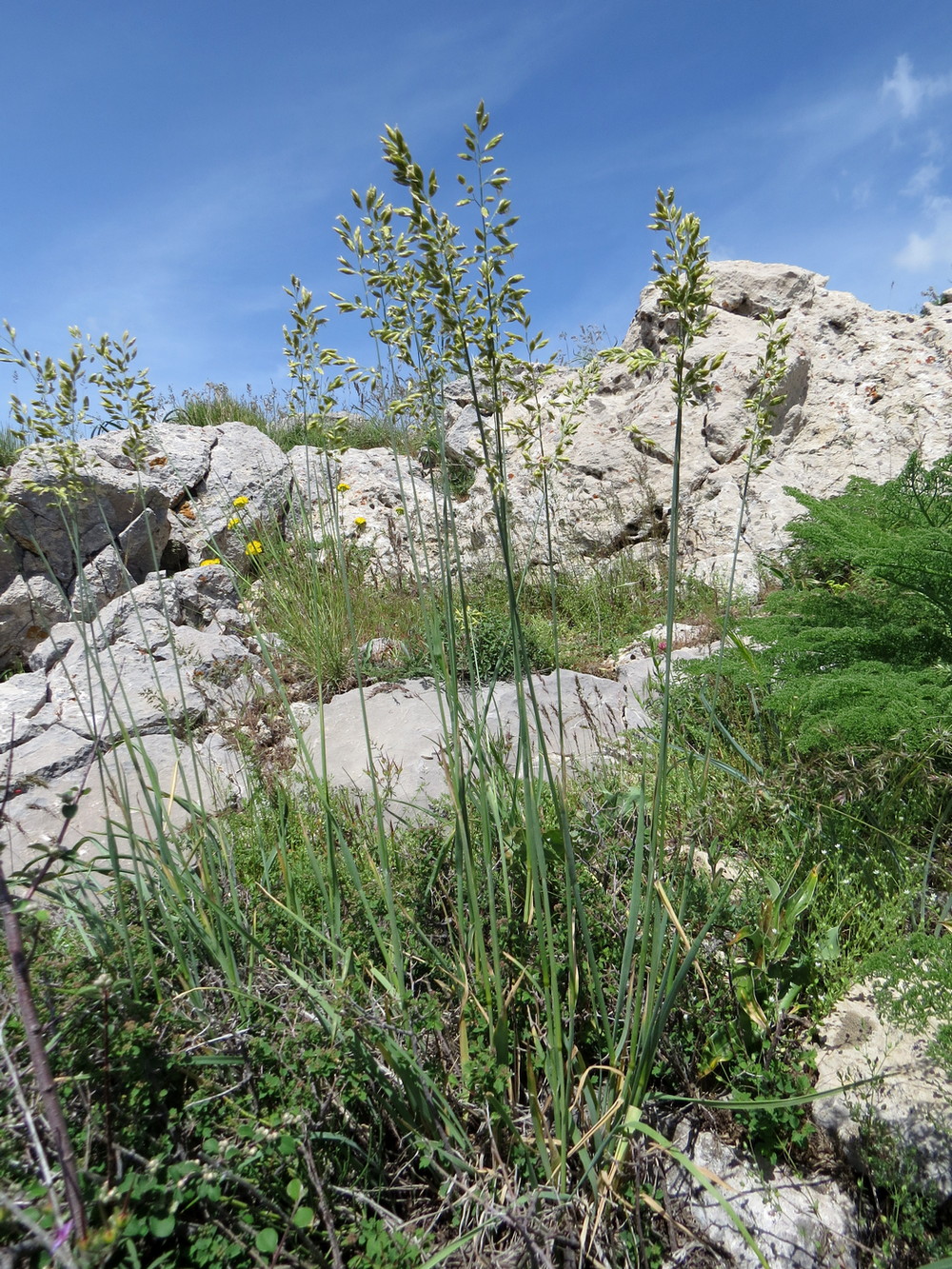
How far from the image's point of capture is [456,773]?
4.94 feet

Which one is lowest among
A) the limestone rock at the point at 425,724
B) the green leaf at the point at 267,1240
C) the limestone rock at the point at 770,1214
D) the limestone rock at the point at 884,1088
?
the limestone rock at the point at 770,1214

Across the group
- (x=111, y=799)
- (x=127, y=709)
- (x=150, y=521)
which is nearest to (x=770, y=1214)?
(x=127, y=709)

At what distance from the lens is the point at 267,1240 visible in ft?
3.94

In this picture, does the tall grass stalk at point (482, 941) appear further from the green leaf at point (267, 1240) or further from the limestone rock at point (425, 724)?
the limestone rock at point (425, 724)

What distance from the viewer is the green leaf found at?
1.19 m

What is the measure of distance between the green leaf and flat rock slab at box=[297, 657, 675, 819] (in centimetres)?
175

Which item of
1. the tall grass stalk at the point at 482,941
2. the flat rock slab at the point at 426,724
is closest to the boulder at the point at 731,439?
the flat rock slab at the point at 426,724

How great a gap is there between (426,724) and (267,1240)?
9.19ft

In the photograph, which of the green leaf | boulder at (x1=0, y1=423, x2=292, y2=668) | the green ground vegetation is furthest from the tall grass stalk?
boulder at (x1=0, y1=423, x2=292, y2=668)

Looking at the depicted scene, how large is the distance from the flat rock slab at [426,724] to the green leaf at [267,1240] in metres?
1.75

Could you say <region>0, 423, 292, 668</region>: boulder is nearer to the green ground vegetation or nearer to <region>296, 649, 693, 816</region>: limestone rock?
<region>296, 649, 693, 816</region>: limestone rock

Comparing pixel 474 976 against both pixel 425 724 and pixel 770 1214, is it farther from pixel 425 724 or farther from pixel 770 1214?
pixel 425 724

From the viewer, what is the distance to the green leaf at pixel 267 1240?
1.19 metres

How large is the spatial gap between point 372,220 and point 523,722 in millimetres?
1029
